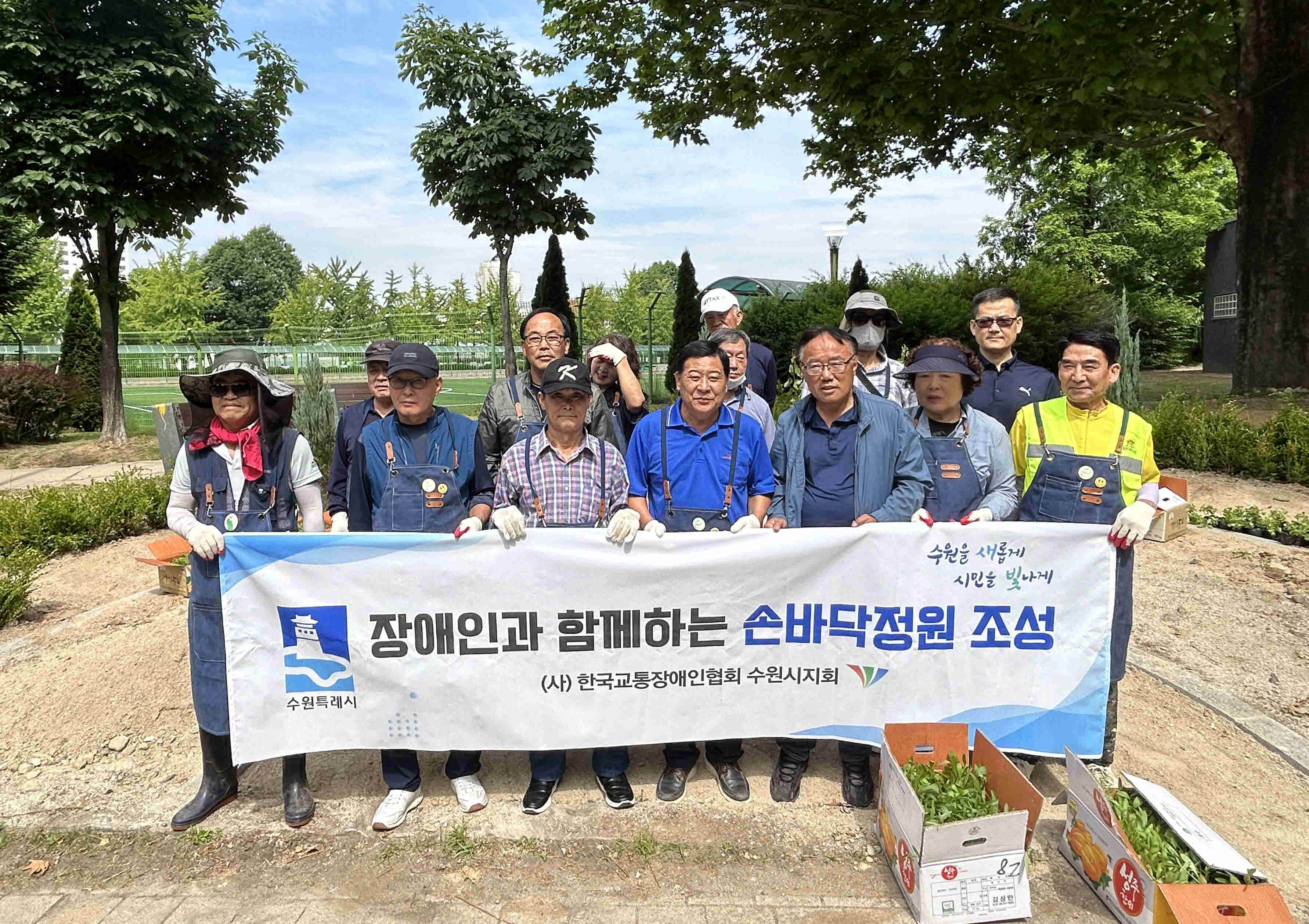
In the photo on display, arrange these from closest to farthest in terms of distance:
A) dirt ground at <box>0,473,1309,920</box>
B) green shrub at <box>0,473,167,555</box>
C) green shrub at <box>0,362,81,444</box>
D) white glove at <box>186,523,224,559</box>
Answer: dirt ground at <box>0,473,1309,920</box>
white glove at <box>186,523,224,559</box>
green shrub at <box>0,473,167,555</box>
green shrub at <box>0,362,81,444</box>

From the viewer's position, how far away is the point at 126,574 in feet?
22.3

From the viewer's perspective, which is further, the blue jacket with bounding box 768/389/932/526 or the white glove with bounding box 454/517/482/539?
the blue jacket with bounding box 768/389/932/526

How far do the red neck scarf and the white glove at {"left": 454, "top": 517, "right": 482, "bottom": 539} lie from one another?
82 cm

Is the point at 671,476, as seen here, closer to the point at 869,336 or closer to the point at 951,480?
Result: the point at 951,480

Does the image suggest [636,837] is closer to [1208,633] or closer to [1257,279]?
[1208,633]

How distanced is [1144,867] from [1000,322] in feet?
8.04

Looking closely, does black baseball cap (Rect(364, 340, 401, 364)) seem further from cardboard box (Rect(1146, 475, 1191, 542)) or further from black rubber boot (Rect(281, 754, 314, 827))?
cardboard box (Rect(1146, 475, 1191, 542))

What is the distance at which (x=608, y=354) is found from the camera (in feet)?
13.5

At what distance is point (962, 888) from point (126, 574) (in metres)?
6.93

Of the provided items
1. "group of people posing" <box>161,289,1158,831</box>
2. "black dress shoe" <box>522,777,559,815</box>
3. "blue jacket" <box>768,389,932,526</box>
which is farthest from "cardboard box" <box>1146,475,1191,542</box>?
"black dress shoe" <box>522,777,559,815</box>

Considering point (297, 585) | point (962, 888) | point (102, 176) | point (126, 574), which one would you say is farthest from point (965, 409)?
point (102, 176)

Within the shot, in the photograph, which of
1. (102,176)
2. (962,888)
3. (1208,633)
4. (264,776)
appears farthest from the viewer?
(102,176)

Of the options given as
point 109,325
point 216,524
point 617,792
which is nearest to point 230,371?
point 216,524

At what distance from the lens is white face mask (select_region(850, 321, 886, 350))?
421 cm
